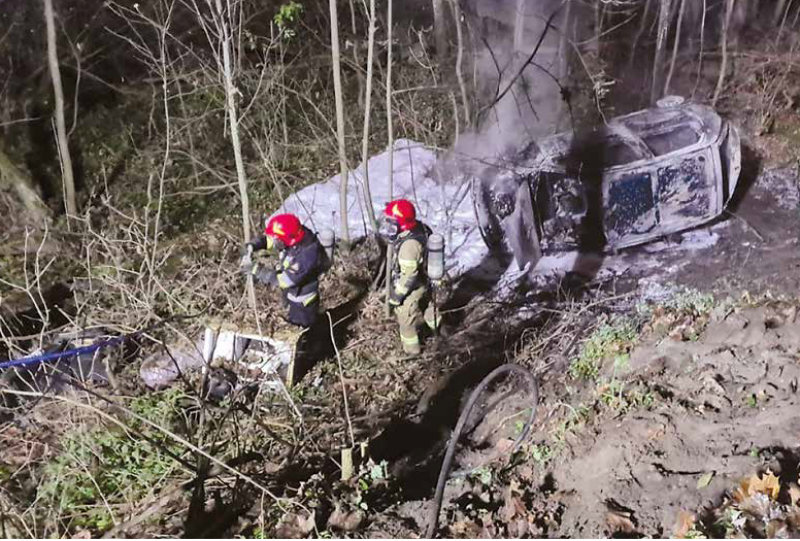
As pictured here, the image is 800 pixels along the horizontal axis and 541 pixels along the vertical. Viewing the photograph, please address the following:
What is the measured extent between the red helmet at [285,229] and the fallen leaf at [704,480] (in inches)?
146

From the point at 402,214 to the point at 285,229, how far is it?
1.09 meters

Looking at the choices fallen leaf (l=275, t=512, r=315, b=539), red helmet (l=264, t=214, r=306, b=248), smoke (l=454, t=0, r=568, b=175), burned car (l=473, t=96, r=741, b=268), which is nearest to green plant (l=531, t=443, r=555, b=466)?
fallen leaf (l=275, t=512, r=315, b=539)

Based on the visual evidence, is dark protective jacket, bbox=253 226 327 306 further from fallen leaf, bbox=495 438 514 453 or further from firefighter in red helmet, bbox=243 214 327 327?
fallen leaf, bbox=495 438 514 453

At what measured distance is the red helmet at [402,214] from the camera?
5562 millimetres

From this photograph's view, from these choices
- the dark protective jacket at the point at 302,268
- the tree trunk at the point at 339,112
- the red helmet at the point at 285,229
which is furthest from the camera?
the tree trunk at the point at 339,112

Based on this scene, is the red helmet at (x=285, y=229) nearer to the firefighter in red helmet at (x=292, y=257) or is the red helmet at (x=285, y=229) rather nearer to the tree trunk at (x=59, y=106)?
the firefighter in red helmet at (x=292, y=257)

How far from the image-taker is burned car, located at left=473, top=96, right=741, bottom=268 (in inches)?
269

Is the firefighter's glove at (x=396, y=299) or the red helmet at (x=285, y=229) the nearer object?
the red helmet at (x=285, y=229)

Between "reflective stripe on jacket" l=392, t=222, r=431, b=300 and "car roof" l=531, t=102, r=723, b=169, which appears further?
"car roof" l=531, t=102, r=723, b=169

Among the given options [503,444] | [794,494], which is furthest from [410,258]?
[794,494]

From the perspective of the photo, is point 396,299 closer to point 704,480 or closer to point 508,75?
point 704,480

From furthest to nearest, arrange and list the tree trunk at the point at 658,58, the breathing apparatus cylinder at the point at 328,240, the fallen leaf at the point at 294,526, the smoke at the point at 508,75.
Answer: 1. the tree trunk at the point at 658,58
2. the smoke at the point at 508,75
3. the breathing apparatus cylinder at the point at 328,240
4. the fallen leaf at the point at 294,526

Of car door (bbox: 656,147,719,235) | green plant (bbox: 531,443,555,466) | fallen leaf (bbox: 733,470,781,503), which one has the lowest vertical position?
green plant (bbox: 531,443,555,466)

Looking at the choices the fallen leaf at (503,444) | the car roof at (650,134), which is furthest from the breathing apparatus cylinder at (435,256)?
the car roof at (650,134)
